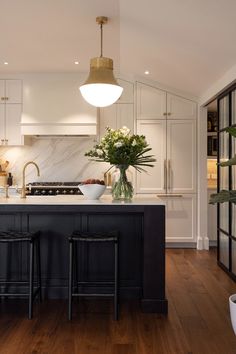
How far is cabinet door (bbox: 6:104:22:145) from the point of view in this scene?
588 centimetres

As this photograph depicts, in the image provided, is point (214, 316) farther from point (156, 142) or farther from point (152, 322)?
point (156, 142)

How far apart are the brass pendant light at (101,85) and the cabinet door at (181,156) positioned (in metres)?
2.52

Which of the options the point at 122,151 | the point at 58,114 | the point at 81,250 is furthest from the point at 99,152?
the point at 58,114

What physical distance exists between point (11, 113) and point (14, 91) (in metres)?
0.35

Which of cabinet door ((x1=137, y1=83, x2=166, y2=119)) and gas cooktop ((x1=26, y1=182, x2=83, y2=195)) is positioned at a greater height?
cabinet door ((x1=137, y1=83, x2=166, y2=119))

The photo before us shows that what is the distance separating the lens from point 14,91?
232 inches

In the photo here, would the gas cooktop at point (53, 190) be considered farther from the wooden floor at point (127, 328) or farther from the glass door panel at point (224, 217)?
the wooden floor at point (127, 328)

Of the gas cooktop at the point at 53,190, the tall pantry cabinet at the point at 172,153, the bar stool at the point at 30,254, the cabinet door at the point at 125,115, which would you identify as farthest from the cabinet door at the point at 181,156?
the bar stool at the point at 30,254

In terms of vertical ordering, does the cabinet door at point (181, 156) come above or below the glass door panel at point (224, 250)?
above

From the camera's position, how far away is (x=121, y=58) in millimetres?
5172

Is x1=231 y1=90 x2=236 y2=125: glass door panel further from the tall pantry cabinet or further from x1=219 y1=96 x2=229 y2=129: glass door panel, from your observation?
the tall pantry cabinet

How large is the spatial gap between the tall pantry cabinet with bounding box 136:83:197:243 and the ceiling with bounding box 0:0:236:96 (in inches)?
15.7

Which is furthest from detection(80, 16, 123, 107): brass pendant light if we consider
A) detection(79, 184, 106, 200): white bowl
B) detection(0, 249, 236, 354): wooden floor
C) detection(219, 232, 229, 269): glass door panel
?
detection(219, 232, 229, 269): glass door panel

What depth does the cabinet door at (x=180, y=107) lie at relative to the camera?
19.4 feet
